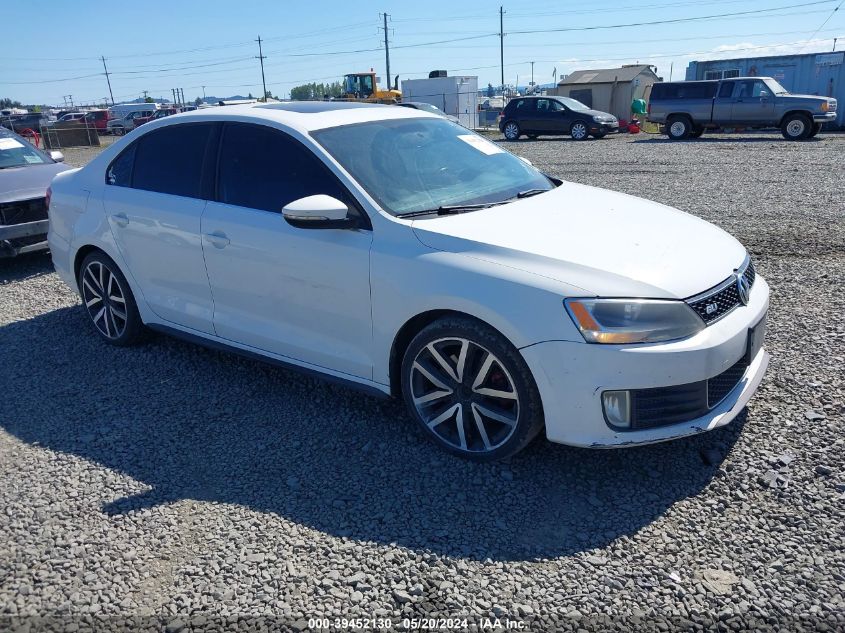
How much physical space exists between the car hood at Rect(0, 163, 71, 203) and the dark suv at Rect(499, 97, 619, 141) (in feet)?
65.3

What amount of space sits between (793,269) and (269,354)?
5166 mm

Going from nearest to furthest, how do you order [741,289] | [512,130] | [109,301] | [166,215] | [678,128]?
1. [741,289]
2. [166,215]
3. [109,301]
4. [678,128]
5. [512,130]

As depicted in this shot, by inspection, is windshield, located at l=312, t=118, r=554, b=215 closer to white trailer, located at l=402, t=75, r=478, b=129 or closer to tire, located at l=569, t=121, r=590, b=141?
tire, located at l=569, t=121, r=590, b=141

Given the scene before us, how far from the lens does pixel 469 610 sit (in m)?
2.61

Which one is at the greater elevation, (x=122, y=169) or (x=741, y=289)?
(x=122, y=169)

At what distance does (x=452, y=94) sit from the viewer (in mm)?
37062

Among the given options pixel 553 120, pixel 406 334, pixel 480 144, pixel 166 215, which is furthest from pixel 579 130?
pixel 406 334

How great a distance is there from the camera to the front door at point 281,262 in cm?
373

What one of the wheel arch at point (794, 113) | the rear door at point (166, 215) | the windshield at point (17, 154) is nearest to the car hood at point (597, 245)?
the rear door at point (166, 215)

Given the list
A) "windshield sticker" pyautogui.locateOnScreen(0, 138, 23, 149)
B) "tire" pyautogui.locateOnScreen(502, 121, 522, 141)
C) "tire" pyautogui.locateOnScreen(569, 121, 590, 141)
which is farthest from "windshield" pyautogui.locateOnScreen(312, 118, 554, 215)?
"tire" pyautogui.locateOnScreen(502, 121, 522, 141)

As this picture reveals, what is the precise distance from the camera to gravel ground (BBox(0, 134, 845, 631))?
2.65m

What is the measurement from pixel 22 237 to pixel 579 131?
2099 cm

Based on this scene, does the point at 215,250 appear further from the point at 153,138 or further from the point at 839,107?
the point at 839,107

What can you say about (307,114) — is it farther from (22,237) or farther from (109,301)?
(22,237)
